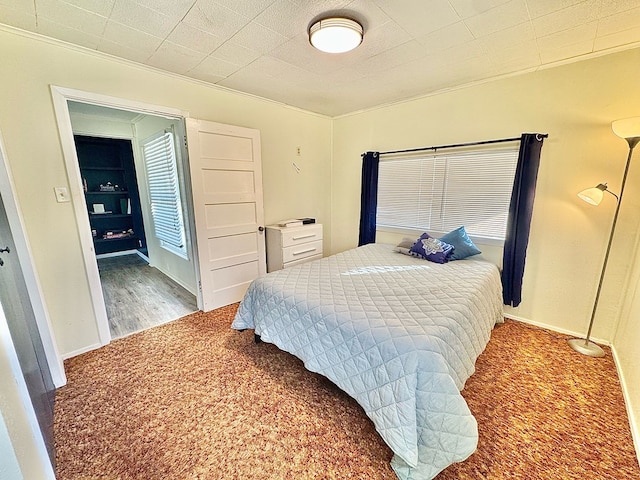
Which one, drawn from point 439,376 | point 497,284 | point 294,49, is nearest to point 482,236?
point 497,284

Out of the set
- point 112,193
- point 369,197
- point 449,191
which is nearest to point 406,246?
point 449,191

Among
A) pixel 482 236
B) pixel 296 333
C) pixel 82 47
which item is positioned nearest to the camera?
pixel 296 333

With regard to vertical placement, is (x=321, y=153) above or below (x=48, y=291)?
above

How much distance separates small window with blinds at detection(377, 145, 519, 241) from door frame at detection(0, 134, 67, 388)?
132 inches

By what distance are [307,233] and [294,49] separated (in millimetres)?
2003

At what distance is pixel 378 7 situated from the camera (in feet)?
5.15

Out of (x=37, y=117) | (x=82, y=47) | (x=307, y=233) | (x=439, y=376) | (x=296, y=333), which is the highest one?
(x=82, y=47)

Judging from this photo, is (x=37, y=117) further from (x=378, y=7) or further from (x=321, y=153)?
(x=321, y=153)

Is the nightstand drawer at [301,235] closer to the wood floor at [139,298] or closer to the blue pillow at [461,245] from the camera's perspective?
the wood floor at [139,298]

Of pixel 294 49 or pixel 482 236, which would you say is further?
pixel 482 236

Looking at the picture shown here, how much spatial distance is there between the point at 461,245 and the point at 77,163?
138 inches

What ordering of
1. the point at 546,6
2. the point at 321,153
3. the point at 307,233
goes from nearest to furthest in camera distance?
1. the point at 546,6
2. the point at 307,233
3. the point at 321,153

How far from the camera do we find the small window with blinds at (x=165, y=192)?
3342 millimetres

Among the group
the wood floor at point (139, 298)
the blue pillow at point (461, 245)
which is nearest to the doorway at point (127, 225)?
the wood floor at point (139, 298)
